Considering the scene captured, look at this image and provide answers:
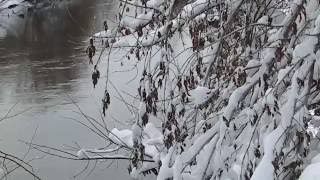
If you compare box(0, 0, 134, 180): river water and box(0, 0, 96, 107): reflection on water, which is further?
box(0, 0, 96, 107): reflection on water

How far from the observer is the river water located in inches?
319

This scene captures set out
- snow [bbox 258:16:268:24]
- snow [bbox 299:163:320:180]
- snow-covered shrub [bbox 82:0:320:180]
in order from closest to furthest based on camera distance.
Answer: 1. snow [bbox 299:163:320:180]
2. snow-covered shrub [bbox 82:0:320:180]
3. snow [bbox 258:16:268:24]

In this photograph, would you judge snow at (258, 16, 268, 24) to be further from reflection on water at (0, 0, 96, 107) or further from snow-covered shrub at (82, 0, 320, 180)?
reflection on water at (0, 0, 96, 107)

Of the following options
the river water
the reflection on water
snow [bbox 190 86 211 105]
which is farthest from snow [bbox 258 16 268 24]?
the reflection on water

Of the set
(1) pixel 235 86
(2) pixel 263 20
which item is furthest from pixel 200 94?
(2) pixel 263 20

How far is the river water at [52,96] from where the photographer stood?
8094mm

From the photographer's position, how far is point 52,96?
11.8 metres

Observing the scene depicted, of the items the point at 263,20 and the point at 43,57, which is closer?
the point at 263,20

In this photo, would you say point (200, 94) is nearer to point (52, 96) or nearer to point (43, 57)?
point (52, 96)

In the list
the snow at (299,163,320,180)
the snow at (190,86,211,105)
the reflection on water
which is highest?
the snow at (299,163,320,180)

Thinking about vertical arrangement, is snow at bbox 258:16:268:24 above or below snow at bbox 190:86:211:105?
above

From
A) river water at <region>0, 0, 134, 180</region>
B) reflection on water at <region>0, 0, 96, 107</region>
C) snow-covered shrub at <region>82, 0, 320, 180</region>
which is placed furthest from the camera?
reflection on water at <region>0, 0, 96, 107</region>

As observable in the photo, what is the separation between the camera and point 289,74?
222cm

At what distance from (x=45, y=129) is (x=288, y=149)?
8.25 meters
